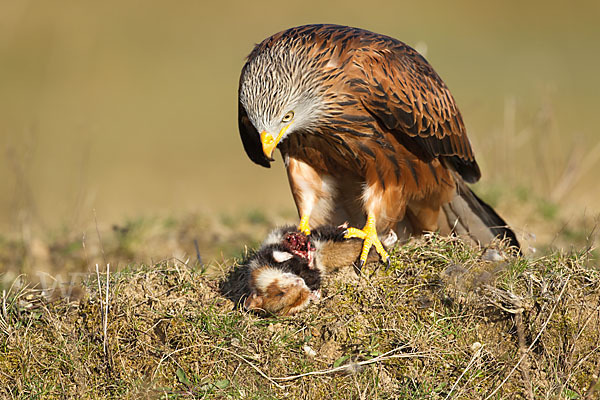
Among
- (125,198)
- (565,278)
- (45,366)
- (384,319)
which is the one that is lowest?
(125,198)

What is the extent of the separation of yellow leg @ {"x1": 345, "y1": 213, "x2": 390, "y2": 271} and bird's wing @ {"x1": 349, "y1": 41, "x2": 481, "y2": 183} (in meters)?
0.73

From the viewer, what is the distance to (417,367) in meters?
3.65

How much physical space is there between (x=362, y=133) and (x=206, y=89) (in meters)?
14.1

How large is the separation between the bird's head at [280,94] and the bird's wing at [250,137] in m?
0.48

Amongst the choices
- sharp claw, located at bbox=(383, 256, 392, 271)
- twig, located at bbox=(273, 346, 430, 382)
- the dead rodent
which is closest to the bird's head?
the dead rodent

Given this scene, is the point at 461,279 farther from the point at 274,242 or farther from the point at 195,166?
the point at 195,166

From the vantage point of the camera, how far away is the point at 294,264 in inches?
165

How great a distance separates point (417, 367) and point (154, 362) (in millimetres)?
1487

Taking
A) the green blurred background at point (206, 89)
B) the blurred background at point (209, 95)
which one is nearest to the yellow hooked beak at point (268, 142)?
the blurred background at point (209, 95)

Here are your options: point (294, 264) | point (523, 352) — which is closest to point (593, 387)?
point (523, 352)

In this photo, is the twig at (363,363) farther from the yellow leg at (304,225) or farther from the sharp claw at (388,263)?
the yellow leg at (304,225)

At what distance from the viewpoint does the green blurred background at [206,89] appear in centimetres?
1075

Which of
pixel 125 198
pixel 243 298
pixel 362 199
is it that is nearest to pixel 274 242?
pixel 243 298

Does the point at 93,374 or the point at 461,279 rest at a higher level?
the point at 461,279
